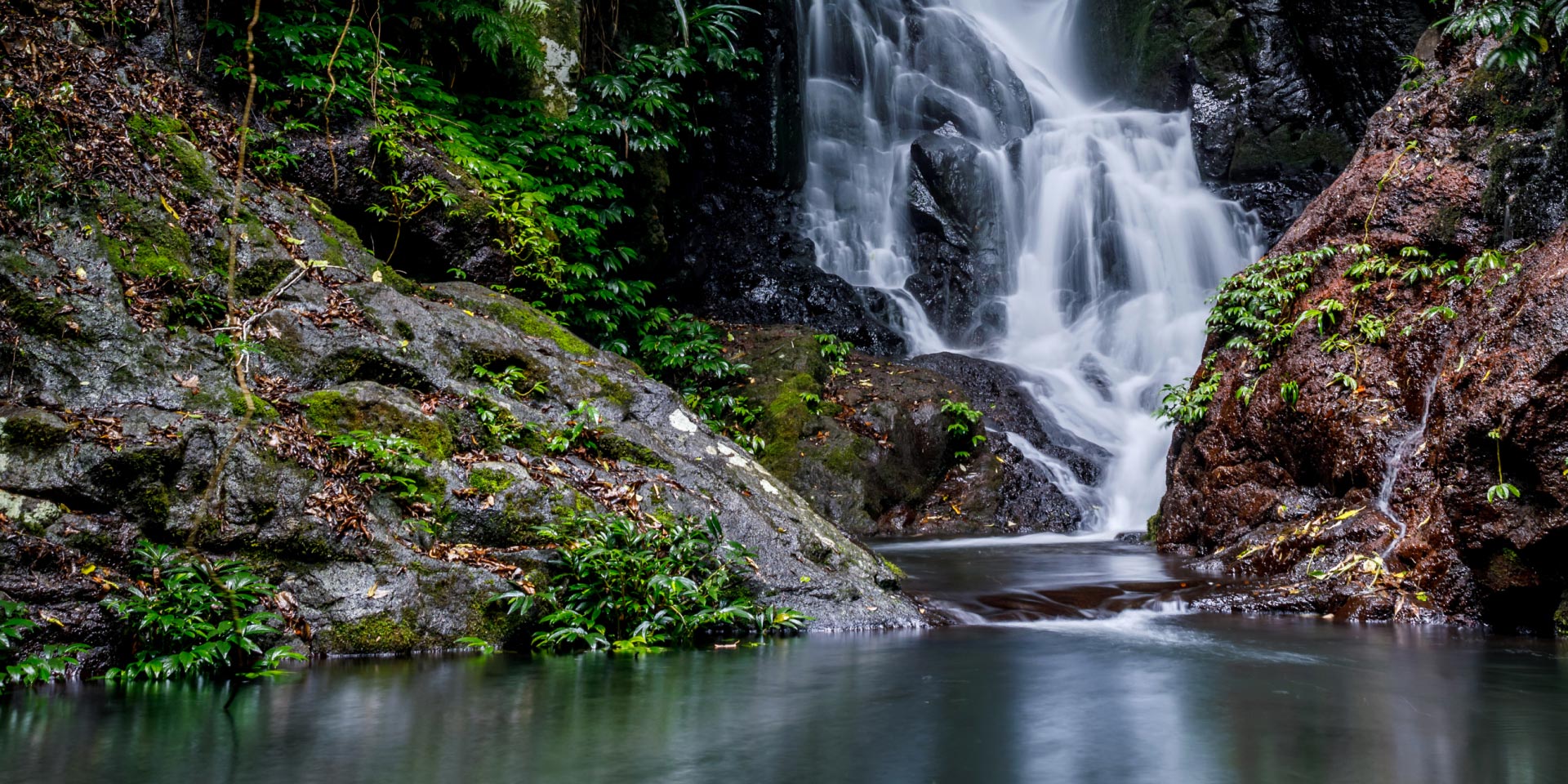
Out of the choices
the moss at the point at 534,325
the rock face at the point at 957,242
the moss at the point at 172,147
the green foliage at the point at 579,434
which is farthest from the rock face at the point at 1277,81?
the moss at the point at 172,147

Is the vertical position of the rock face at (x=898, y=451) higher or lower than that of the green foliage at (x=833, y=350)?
lower

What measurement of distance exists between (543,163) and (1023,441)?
709cm

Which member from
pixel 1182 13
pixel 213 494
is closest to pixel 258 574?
pixel 213 494

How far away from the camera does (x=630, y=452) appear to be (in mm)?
5961

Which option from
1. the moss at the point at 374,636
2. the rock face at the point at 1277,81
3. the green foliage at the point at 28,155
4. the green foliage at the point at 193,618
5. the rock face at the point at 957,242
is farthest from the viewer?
the rock face at the point at 1277,81

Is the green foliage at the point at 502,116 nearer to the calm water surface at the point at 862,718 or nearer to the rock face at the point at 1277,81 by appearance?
the calm water surface at the point at 862,718

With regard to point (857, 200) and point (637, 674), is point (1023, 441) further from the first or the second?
point (637, 674)

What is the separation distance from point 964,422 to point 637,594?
7498mm

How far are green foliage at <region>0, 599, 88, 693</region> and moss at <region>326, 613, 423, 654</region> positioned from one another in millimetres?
948

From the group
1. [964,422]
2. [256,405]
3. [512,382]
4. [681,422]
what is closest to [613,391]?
[681,422]

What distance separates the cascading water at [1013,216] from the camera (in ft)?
47.9

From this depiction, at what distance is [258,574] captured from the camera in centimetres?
410

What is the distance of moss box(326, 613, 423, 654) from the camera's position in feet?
13.5

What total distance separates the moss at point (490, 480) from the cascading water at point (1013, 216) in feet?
30.3
